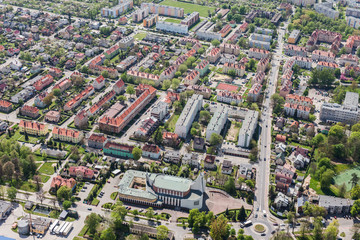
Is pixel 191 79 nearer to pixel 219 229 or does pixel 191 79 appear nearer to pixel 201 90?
pixel 201 90

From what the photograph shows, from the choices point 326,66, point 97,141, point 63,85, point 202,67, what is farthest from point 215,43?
point 97,141

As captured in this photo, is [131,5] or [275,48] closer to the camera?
[275,48]

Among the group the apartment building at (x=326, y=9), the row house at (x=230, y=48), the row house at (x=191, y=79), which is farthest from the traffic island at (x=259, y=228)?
the apartment building at (x=326, y=9)

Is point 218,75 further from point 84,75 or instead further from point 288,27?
point 288,27

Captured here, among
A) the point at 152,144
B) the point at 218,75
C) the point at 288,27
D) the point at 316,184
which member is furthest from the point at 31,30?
the point at 316,184

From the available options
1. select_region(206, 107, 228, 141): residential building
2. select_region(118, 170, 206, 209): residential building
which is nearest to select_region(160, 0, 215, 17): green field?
select_region(206, 107, 228, 141): residential building

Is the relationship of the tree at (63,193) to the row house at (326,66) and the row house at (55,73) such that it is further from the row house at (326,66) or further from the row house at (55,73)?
the row house at (326,66)
